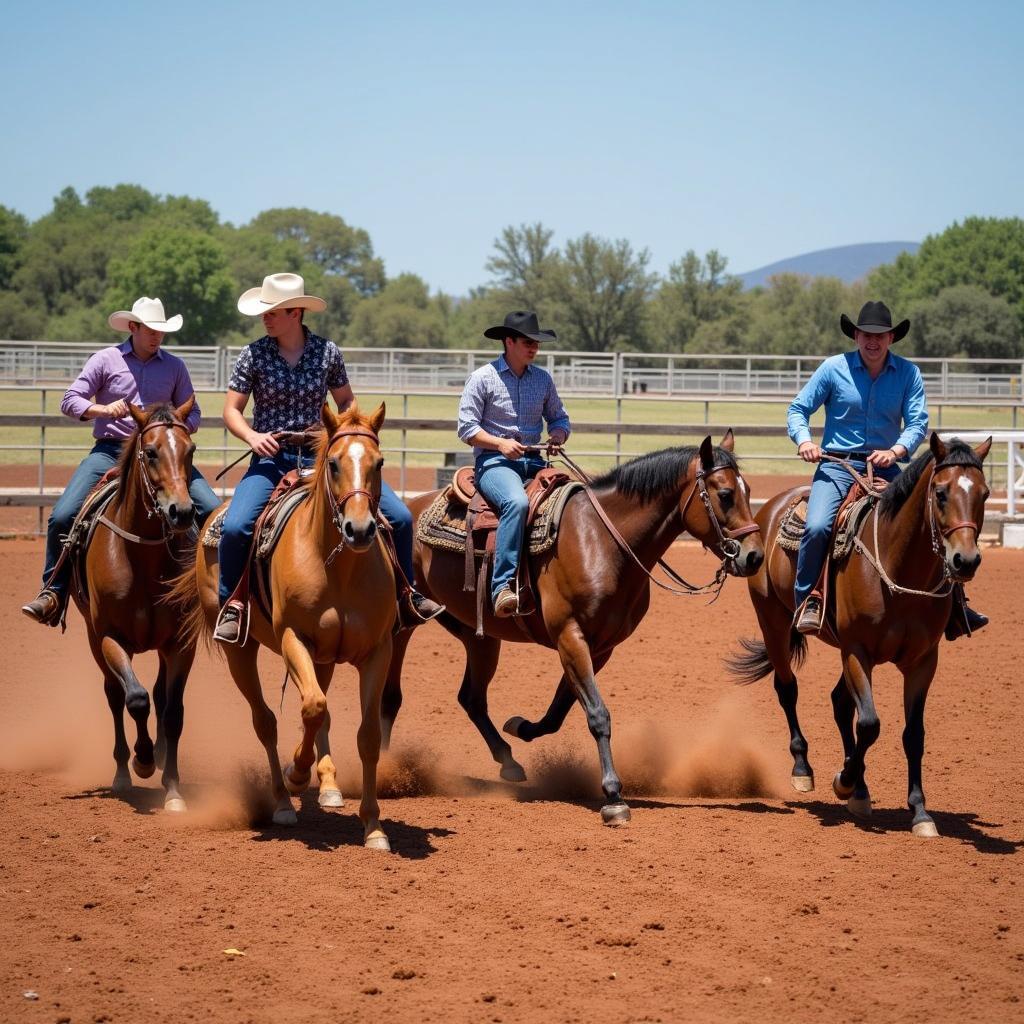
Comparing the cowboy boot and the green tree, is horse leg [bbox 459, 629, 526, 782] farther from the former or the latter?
the green tree

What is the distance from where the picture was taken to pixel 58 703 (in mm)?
9758

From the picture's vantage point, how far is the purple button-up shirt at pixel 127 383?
8.25 metres

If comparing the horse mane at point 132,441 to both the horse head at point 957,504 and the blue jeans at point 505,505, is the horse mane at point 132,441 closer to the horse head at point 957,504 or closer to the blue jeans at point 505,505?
the blue jeans at point 505,505

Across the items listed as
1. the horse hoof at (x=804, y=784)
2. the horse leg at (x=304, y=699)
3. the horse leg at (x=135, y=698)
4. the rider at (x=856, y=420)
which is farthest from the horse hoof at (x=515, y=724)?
the horse leg at (x=135, y=698)

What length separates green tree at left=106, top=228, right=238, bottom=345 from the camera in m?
92.1

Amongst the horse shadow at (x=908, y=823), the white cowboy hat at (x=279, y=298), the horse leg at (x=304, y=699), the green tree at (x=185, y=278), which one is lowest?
the horse shadow at (x=908, y=823)

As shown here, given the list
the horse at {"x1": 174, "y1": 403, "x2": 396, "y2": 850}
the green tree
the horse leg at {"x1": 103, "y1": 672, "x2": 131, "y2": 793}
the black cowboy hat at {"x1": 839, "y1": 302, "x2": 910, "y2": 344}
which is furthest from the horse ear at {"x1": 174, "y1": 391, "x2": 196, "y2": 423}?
the green tree

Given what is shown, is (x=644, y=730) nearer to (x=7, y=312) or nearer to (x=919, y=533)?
(x=919, y=533)

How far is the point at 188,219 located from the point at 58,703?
13575 centimetres

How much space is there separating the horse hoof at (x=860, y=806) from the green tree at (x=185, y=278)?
86.4m

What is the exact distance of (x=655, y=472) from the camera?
25.3 feet

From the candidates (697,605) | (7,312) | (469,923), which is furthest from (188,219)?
(469,923)

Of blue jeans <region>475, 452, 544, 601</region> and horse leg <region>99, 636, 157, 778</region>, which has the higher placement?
blue jeans <region>475, 452, 544, 601</region>

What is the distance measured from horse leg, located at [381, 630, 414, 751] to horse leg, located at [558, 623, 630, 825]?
138 centimetres
